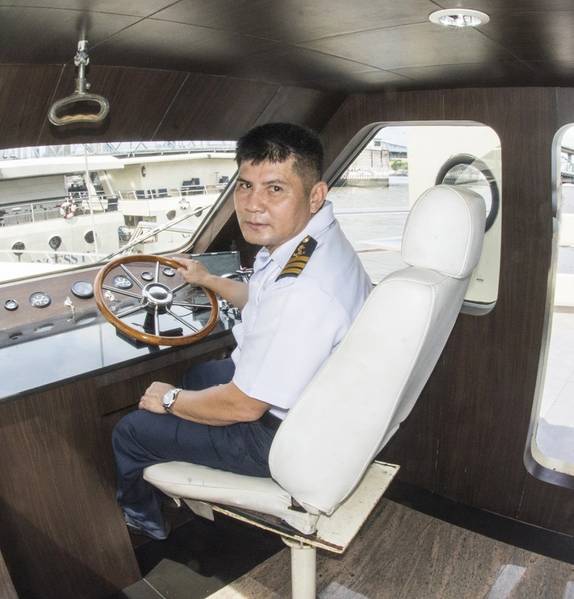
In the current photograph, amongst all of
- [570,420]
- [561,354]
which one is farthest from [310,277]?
[561,354]

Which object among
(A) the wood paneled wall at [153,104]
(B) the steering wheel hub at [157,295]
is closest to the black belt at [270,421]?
(B) the steering wheel hub at [157,295]

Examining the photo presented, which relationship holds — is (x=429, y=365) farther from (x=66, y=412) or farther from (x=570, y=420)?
(x=570, y=420)

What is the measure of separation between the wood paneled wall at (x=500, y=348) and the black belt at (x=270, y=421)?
112 cm

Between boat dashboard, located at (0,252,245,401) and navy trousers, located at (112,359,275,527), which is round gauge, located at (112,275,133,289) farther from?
navy trousers, located at (112,359,275,527)

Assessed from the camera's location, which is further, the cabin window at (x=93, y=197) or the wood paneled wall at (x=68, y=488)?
the cabin window at (x=93, y=197)

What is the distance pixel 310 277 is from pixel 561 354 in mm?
4111

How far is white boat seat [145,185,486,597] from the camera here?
1.25 meters

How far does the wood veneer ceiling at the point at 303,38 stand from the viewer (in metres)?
1.18

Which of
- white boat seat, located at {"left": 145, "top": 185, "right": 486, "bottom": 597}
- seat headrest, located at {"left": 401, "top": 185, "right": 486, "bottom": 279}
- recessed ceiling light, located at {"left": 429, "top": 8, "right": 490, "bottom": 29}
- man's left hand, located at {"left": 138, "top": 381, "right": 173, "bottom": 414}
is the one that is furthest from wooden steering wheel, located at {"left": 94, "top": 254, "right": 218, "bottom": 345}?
recessed ceiling light, located at {"left": 429, "top": 8, "right": 490, "bottom": 29}

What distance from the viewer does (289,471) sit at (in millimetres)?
1368

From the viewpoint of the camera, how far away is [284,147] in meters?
1.71

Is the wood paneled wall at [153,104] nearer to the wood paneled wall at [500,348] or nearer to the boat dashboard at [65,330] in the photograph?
the wood paneled wall at [500,348]

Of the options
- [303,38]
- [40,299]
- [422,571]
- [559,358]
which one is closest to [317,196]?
[303,38]

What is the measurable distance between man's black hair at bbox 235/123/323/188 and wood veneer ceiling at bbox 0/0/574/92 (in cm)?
22
